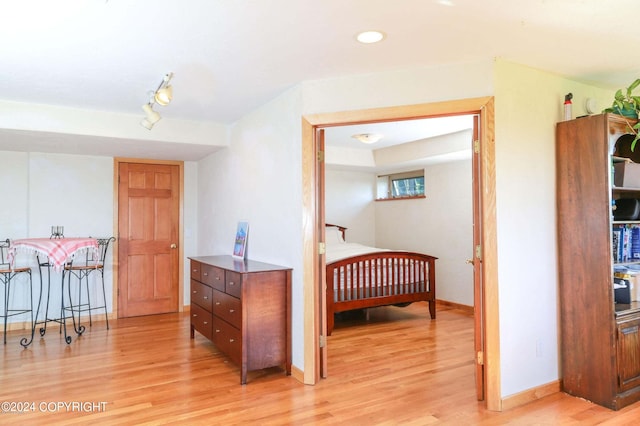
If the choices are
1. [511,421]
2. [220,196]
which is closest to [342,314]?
[220,196]

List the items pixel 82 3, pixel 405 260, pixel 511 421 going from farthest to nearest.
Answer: pixel 405 260 → pixel 511 421 → pixel 82 3

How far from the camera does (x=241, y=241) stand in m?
4.26

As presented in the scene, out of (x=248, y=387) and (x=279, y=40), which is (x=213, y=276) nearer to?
(x=248, y=387)

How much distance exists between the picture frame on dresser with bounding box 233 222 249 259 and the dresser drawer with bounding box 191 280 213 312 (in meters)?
0.46

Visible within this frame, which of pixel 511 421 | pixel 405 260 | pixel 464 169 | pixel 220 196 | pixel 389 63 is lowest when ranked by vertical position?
pixel 511 421

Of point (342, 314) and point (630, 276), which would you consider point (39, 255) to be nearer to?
point (342, 314)

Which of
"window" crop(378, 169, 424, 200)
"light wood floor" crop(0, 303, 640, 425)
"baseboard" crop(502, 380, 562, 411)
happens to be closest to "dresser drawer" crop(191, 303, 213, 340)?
"light wood floor" crop(0, 303, 640, 425)

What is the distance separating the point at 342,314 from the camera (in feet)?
18.2

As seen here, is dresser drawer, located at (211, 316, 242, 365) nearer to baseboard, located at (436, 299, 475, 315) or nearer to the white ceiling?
the white ceiling

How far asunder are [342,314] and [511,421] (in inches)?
122

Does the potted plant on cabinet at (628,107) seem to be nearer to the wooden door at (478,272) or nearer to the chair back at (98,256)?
the wooden door at (478,272)

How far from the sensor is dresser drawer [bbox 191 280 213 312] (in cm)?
392

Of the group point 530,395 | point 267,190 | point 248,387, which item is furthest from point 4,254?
point 530,395

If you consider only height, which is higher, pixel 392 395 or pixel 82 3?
pixel 82 3
